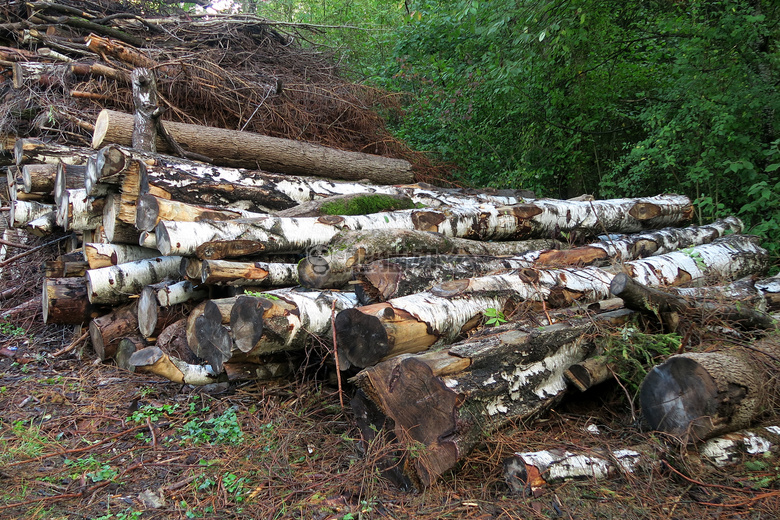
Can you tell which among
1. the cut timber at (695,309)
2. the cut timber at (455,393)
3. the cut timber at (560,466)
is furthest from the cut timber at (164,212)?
the cut timber at (695,309)

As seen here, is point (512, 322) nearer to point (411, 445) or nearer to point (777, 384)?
point (411, 445)

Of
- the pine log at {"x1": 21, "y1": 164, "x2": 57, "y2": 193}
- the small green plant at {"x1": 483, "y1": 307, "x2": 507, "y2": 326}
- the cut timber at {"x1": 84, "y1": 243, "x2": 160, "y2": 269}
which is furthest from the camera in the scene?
the pine log at {"x1": 21, "y1": 164, "x2": 57, "y2": 193}

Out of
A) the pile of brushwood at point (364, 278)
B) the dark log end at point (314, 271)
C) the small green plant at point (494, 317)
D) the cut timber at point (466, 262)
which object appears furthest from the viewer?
the dark log end at point (314, 271)

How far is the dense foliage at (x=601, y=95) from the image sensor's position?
651cm

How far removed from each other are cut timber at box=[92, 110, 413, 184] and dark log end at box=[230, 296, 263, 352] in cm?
370

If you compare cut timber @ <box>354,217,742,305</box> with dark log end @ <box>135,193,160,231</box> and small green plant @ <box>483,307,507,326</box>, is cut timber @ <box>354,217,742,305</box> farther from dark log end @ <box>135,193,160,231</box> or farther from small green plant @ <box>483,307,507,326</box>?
dark log end @ <box>135,193,160,231</box>

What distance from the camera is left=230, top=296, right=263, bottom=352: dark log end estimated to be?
3.40 m

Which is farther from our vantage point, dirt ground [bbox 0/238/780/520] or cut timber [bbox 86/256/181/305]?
cut timber [bbox 86/256/181/305]

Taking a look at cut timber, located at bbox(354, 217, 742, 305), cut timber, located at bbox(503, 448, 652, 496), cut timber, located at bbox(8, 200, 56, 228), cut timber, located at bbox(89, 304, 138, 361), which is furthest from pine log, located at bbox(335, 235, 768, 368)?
cut timber, located at bbox(8, 200, 56, 228)

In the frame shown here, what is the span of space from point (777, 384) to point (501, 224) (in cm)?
318

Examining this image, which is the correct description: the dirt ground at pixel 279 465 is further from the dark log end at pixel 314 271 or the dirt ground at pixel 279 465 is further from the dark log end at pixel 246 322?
the dark log end at pixel 314 271

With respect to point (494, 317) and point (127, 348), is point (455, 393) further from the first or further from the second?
point (127, 348)

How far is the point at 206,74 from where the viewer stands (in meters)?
7.65

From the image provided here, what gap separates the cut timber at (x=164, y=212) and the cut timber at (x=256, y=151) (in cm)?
214
